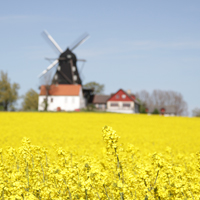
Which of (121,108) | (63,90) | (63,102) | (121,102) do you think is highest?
(63,90)

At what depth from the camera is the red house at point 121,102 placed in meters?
82.6

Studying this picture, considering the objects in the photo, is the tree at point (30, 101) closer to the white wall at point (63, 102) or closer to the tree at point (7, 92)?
the tree at point (7, 92)

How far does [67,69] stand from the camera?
74.2 m

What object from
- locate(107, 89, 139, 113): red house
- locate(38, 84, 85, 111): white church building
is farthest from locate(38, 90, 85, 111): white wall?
locate(107, 89, 139, 113): red house

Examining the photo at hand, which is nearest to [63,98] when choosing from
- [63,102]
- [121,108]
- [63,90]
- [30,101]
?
[63,102]

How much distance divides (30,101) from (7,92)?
45.4ft

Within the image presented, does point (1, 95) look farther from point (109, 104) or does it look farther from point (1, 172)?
point (1, 172)

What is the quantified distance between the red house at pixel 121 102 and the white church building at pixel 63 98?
1184cm

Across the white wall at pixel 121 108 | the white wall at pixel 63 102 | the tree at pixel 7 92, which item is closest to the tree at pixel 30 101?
the tree at pixel 7 92

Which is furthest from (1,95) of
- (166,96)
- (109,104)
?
(166,96)

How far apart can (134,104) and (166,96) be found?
126 ft

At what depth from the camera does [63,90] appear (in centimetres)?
7488

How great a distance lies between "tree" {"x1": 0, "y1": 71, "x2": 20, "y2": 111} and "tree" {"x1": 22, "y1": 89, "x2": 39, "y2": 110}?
8938 millimetres

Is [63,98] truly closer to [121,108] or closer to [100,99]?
[100,99]
